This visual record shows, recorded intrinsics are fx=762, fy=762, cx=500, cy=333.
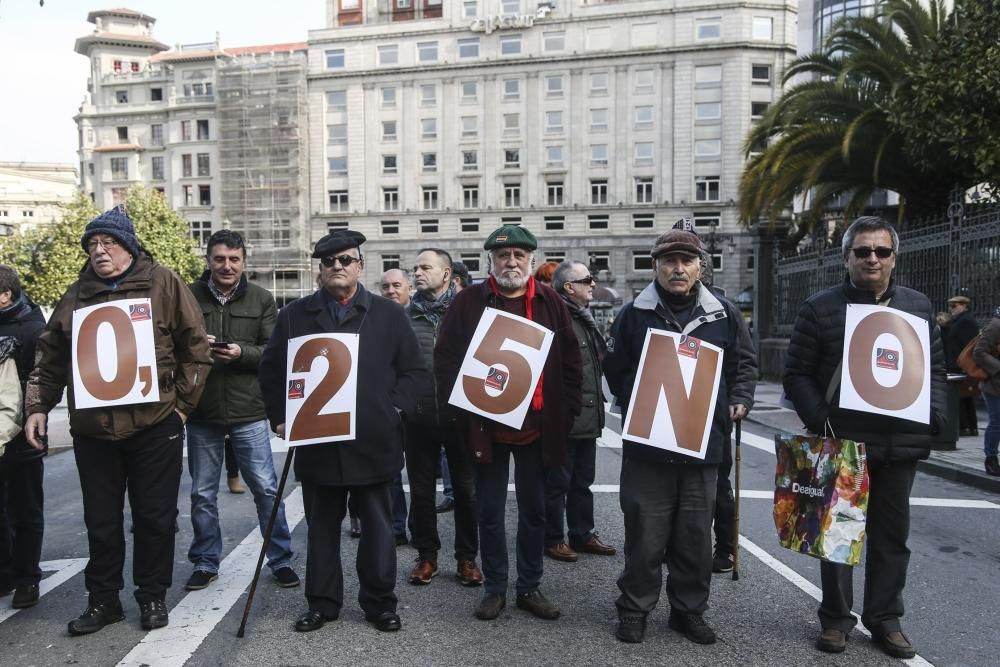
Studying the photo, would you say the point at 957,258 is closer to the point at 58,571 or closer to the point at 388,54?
the point at 58,571

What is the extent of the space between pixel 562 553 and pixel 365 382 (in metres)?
2.06

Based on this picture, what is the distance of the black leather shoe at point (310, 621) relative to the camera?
13.0 feet

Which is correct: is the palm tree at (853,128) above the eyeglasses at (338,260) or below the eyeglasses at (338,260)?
above

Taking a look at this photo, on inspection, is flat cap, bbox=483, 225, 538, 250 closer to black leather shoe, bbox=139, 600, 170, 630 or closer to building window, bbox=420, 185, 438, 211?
black leather shoe, bbox=139, 600, 170, 630

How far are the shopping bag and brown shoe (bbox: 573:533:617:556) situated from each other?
5.69 ft

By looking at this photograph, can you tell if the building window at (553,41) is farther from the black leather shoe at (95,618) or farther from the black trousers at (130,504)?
the black leather shoe at (95,618)

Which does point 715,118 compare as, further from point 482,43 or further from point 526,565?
point 526,565

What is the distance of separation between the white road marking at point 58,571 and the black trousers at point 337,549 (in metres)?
1.80

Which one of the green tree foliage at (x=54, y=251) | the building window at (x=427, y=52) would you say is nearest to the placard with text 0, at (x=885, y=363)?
the green tree foliage at (x=54, y=251)

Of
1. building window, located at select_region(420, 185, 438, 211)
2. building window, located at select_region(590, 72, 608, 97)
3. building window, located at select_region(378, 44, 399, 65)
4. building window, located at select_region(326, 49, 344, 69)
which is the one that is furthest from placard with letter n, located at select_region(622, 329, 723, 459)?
building window, located at select_region(326, 49, 344, 69)

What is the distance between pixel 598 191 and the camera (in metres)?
56.4

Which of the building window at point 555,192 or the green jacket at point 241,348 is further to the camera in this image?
the building window at point 555,192

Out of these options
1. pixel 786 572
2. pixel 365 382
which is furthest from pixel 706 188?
pixel 365 382

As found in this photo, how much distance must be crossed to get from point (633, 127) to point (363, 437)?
5508cm
